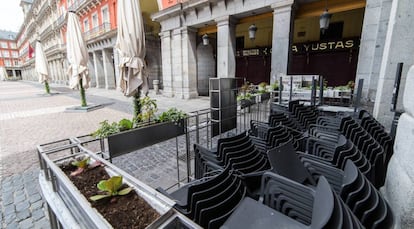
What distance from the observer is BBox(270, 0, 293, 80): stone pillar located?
8.34m

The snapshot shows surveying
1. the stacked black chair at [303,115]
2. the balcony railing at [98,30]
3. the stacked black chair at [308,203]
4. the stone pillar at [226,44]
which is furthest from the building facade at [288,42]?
the balcony railing at [98,30]

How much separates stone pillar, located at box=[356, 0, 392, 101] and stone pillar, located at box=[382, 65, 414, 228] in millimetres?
6322

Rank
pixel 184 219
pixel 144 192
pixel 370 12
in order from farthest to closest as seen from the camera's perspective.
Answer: pixel 370 12 → pixel 144 192 → pixel 184 219

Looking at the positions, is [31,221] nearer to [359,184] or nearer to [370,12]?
[359,184]

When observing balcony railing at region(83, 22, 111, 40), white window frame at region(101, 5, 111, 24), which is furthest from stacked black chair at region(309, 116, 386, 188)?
white window frame at region(101, 5, 111, 24)

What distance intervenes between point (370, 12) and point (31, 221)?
407 inches

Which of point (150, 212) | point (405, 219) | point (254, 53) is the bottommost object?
point (405, 219)

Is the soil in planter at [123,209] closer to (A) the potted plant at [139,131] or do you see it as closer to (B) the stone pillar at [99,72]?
(A) the potted plant at [139,131]

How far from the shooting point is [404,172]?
5.38 feet

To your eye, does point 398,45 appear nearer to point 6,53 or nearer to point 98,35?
point 98,35

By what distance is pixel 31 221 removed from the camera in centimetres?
256

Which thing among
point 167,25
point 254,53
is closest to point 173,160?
point 167,25

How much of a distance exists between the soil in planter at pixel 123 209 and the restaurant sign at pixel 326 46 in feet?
47.0

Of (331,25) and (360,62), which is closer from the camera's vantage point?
(360,62)
